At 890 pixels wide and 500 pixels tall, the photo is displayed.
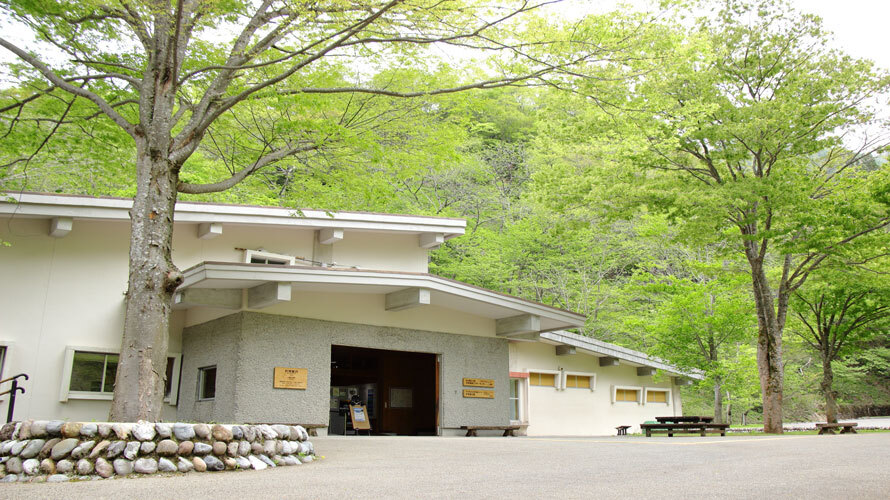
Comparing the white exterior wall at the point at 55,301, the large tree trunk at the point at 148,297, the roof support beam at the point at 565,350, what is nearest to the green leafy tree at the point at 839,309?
the roof support beam at the point at 565,350

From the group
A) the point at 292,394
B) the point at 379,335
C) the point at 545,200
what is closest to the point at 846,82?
the point at 545,200

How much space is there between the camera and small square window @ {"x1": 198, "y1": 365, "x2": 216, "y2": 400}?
42.4 feet

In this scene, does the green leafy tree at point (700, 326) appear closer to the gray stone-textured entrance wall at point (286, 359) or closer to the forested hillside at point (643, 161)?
the forested hillside at point (643, 161)

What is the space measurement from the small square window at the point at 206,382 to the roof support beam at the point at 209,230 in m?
2.56

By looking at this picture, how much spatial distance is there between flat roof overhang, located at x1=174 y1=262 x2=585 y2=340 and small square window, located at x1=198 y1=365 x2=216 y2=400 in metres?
1.34

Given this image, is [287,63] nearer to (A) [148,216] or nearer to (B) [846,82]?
(A) [148,216]

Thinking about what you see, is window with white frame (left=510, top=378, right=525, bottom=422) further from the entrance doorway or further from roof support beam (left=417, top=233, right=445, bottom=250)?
roof support beam (left=417, top=233, right=445, bottom=250)

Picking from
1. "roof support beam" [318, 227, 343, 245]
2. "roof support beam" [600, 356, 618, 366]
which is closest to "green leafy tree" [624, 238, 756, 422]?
"roof support beam" [600, 356, 618, 366]

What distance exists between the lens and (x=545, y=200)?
1673cm

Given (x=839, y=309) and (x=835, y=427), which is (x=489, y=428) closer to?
(x=835, y=427)

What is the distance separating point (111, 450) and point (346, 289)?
279 inches

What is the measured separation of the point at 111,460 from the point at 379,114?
257 inches

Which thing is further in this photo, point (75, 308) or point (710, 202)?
point (710, 202)

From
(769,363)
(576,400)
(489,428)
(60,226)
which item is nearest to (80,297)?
(60,226)
